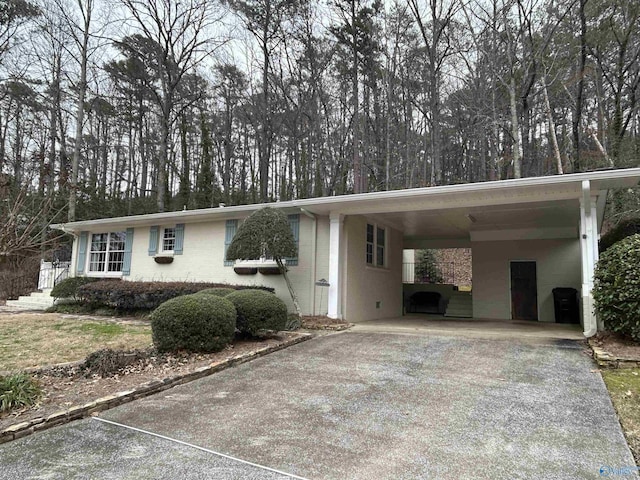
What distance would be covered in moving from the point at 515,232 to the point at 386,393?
28.5 feet

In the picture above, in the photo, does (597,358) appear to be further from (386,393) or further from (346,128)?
(346,128)

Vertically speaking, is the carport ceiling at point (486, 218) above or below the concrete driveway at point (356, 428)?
above

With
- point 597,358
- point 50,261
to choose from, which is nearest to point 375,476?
point 597,358

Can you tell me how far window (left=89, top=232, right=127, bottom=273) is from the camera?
40.4 feet

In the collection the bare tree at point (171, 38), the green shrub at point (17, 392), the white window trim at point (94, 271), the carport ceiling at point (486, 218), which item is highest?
the bare tree at point (171, 38)

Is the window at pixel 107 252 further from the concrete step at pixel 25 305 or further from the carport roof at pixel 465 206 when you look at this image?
the concrete step at pixel 25 305

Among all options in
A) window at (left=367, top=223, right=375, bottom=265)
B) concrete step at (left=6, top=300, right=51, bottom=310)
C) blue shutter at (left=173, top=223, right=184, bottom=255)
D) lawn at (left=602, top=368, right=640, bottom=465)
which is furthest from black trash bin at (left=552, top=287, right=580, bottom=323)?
concrete step at (left=6, top=300, right=51, bottom=310)

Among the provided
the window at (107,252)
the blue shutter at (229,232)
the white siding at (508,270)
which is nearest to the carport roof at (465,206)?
the blue shutter at (229,232)

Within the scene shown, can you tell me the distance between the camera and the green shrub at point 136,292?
9.31 m

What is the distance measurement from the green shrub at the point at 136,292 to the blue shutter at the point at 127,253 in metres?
1.06

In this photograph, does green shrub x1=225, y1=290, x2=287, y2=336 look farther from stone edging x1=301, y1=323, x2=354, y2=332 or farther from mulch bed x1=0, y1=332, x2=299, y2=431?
stone edging x1=301, y1=323, x2=354, y2=332

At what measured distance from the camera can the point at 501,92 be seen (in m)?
14.4

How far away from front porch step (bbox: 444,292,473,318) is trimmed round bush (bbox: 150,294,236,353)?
9.83 m

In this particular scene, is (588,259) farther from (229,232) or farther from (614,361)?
→ (229,232)
